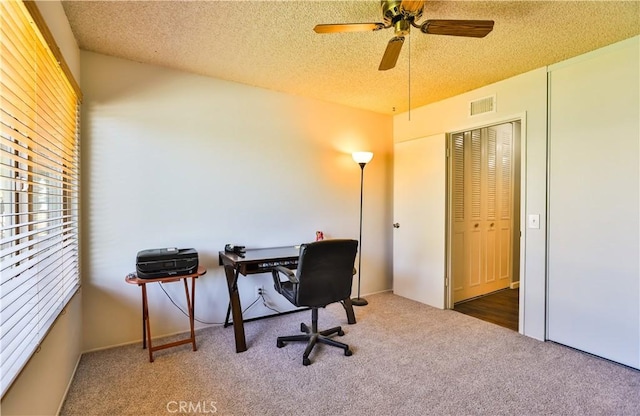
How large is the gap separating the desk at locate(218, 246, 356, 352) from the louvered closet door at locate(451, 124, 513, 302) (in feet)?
6.67

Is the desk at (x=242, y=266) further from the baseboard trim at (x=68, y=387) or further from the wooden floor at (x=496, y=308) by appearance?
the wooden floor at (x=496, y=308)

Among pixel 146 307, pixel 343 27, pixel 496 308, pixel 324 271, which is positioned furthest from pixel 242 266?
pixel 496 308

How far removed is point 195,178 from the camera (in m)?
2.92

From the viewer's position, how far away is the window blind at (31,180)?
1235mm

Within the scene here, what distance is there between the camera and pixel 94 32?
2.21 meters

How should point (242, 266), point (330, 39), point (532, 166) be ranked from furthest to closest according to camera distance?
point (532, 166) → point (242, 266) → point (330, 39)

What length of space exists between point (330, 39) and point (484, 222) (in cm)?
308

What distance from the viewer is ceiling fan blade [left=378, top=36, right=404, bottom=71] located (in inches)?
74.4

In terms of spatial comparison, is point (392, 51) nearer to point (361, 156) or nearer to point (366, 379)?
point (361, 156)

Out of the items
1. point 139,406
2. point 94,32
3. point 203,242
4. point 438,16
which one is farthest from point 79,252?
point 438,16

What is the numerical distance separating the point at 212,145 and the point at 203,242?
3.06 feet

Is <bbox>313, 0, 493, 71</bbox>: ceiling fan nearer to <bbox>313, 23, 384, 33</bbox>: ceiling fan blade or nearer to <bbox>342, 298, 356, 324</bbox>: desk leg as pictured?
<bbox>313, 23, 384, 33</bbox>: ceiling fan blade

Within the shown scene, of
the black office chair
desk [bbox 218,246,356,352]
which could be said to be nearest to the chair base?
the black office chair

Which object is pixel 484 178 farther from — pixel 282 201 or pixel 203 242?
pixel 203 242
